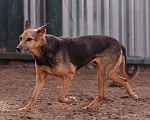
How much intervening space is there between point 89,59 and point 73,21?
3721mm

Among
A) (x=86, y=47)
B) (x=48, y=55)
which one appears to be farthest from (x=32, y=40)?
(x=86, y=47)

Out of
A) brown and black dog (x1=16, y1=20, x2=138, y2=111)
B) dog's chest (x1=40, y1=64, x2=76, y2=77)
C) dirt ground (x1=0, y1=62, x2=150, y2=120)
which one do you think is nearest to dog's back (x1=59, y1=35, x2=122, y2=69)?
brown and black dog (x1=16, y1=20, x2=138, y2=111)

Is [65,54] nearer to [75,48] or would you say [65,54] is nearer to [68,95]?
[75,48]

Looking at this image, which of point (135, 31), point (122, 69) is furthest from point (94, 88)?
point (135, 31)

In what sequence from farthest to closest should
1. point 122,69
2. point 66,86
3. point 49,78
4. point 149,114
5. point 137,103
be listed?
point 49,78, point 122,69, point 137,103, point 66,86, point 149,114

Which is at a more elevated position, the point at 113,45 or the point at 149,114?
the point at 113,45

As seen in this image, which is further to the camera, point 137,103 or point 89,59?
point 137,103

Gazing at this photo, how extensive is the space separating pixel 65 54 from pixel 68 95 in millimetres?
1513

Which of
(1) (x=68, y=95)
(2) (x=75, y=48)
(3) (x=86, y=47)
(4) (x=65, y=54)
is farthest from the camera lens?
(1) (x=68, y=95)

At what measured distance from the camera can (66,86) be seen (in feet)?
15.6

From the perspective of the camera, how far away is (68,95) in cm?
599

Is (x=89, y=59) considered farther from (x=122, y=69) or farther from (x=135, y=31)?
(x=135, y=31)

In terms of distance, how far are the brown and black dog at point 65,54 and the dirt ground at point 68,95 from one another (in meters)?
0.32

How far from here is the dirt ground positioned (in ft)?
13.9
